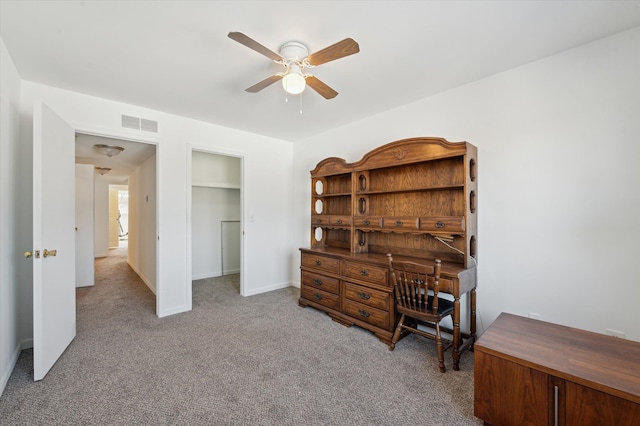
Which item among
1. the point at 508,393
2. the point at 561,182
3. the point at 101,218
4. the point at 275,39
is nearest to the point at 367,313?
the point at 508,393

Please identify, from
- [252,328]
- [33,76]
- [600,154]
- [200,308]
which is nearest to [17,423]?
[252,328]

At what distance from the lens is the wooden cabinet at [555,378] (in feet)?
4.04

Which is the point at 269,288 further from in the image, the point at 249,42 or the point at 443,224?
the point at 249,42

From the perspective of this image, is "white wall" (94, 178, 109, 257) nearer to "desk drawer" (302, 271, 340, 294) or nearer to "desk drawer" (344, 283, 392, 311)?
"desk drawer" (302, 271, 340, 294)

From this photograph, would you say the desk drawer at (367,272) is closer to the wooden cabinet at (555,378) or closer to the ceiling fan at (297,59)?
the wooden cabinet at (555,378)

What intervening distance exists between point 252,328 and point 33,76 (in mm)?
3151

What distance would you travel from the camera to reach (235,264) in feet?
19.1

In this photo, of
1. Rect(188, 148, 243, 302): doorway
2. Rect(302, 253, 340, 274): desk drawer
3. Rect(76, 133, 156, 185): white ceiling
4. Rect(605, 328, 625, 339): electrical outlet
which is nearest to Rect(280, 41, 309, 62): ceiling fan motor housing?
Rect(302, 253, 340, 274): desk drawer

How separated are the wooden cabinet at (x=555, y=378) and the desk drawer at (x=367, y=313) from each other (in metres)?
1.08

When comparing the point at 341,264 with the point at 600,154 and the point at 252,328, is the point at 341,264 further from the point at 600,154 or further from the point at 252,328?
the point at 600,154

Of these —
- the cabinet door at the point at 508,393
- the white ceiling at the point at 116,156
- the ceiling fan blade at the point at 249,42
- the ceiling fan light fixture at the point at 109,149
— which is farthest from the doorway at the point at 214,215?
the cabinet door at the point at 508,393

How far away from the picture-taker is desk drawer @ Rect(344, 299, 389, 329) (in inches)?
106

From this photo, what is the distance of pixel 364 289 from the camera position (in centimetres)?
287

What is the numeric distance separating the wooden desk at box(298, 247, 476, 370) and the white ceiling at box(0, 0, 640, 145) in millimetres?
1740
